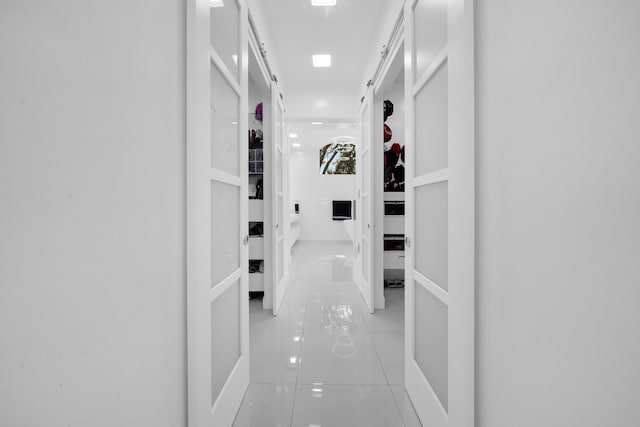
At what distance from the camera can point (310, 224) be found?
916 cm

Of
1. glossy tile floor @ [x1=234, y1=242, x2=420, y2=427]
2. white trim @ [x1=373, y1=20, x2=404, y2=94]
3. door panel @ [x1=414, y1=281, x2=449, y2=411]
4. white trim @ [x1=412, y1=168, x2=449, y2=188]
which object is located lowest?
glossy tile floor @ [x1=234, y1=242, x2=420, y2=427]

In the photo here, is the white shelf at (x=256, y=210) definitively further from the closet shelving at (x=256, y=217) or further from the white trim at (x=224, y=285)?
the white trim at (x=224, y=285)

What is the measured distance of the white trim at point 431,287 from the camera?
4.04 ft

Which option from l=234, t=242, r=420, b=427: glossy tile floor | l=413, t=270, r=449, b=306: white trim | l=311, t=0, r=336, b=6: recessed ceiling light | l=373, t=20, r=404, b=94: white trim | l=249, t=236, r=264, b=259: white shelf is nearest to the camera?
l=413, t=270, r=449, b=306: white trim

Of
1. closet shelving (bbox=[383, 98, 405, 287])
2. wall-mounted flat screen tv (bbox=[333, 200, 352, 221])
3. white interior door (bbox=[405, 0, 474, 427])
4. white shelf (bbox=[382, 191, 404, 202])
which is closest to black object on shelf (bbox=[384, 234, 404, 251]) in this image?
closet shelving (bbox=[383, 98, 405, 287])

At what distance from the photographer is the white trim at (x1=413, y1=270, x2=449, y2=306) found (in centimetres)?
123

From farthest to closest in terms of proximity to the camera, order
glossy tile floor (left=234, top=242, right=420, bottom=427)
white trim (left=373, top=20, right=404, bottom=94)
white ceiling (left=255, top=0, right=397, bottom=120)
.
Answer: white ceiling (left=255, top=0, right=397, bottom=120) < white trim (left=373, top=20, right=404, bottom=94) < glossy tile floor (left=234, top=242, right=420, bottom=427)

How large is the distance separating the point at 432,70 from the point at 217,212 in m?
1.21

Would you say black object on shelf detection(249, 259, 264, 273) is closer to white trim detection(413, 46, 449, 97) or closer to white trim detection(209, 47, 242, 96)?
white trim detection(209, 47, 242, 96)

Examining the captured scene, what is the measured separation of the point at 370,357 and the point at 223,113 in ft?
6.21

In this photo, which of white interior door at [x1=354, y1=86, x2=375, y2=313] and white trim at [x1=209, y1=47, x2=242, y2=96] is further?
white interior door at [x1=354, y1=86, x2=375, y2=313]
